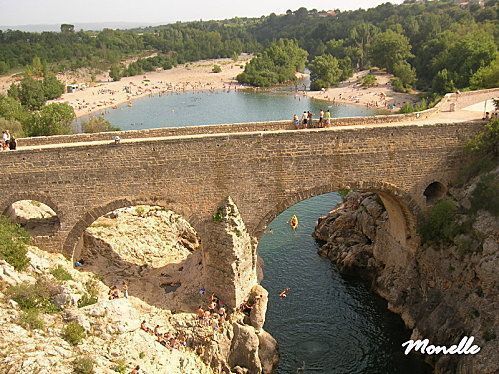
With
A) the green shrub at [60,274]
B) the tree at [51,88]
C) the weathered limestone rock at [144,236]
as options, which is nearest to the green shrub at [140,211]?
the weathered limestone rock at [144,236]

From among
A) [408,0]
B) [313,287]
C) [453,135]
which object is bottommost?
[313,287]

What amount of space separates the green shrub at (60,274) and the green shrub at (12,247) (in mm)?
1080

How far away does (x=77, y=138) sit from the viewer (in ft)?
75.2

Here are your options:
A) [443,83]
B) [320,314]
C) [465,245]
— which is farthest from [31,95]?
[465,245]

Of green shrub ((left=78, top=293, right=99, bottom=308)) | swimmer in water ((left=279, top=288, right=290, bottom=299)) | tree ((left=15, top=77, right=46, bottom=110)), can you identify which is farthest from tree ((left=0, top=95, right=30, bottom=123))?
green shrub ((left=78, top=293, right=99, bottom=308))

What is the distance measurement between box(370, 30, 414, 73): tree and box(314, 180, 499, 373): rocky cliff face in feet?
216

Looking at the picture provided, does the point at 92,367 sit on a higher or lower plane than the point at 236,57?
lower

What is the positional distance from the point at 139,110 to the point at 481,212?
70.2 meters

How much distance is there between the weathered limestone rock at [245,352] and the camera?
19953mm

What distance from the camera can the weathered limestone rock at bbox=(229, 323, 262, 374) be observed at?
20.0m

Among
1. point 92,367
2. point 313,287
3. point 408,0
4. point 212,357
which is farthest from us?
point 408,0

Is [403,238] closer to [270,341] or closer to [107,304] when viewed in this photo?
[270,341]

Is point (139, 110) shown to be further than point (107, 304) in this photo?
Yes

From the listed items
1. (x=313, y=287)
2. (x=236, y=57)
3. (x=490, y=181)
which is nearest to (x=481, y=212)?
(x=490, y=181)
